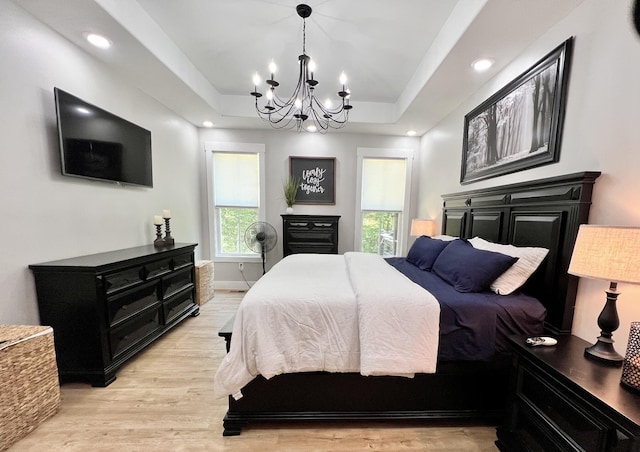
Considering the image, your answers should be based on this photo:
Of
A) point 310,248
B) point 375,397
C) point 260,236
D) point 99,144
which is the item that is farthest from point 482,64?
point 99,144

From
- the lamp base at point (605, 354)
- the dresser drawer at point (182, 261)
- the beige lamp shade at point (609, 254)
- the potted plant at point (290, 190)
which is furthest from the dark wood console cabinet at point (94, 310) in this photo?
the lamp base at point (605, 354)

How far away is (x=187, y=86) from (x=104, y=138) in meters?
0.93

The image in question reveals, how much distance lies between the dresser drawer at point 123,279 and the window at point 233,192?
1.88 metres

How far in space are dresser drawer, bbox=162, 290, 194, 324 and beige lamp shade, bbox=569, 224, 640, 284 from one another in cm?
307

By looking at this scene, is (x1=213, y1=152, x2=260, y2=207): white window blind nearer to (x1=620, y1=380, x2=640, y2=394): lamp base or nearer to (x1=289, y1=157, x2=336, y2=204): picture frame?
(x1=289, y1=157, x2=336, y2=204): picture frame

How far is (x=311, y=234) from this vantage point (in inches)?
147

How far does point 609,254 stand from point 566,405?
64 cm

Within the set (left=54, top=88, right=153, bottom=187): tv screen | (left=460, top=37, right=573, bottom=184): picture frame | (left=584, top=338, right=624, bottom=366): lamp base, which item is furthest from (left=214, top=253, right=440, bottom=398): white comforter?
(left=54, top=88, right=153, bottom=187): tv screen

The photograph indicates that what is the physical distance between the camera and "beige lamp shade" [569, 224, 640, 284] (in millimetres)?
939

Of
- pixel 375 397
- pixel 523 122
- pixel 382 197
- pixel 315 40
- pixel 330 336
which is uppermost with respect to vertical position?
pixel 315 40

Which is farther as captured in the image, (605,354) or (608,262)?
(605,354)

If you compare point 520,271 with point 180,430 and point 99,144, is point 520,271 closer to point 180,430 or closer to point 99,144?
point 180,430

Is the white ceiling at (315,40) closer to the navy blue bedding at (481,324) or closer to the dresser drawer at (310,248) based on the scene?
the navy blue bedding at (481,324)

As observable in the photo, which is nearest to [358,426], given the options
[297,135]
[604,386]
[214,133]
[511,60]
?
[604,386]
